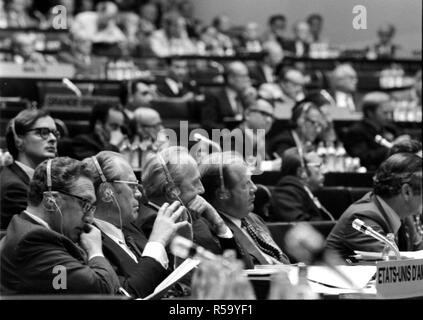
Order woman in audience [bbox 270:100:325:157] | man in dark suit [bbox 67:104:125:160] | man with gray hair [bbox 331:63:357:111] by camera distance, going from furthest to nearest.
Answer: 1. man with gray hair [bbox 331:63:357:111]
2. woman in audience [bbox 270:100:325:157]
3. man in dark suit [bbox 67:104:125:160]

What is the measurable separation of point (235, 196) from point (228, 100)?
502 cm

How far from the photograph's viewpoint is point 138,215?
3.93 m

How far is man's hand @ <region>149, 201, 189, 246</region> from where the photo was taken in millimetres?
3326

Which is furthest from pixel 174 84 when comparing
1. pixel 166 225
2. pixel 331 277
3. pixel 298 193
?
pixel 331 277

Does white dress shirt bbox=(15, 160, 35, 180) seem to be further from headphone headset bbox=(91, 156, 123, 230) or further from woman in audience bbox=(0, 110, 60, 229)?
headphone headset bbox=(91, 156, 123, 230)

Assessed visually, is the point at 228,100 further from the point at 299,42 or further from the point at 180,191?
the point at 180,191

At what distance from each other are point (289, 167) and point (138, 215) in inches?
74.7

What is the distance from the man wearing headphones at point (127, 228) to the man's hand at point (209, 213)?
0.72 ft

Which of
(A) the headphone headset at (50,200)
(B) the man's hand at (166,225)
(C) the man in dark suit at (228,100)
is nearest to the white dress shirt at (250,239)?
(B) the man's hand at (166,225)

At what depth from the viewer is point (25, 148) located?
4.58 m

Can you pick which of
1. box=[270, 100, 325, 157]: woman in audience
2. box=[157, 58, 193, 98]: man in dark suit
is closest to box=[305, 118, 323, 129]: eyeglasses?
box=[270, 100, 325, 157]: woman in audience

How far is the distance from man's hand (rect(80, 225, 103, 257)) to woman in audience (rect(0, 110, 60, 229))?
1106mm
